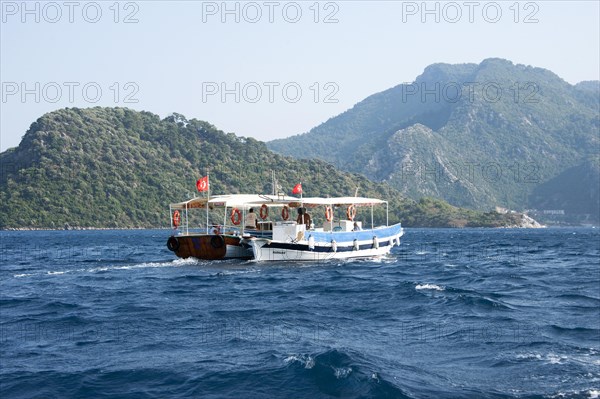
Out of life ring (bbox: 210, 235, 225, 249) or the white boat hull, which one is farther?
life ring (bbox: 210, 235, 225, 249)

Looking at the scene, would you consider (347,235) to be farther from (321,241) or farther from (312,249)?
(312,249)

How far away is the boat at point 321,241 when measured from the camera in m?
53.5

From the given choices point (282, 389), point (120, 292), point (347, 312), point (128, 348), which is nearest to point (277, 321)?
point (347, 312)

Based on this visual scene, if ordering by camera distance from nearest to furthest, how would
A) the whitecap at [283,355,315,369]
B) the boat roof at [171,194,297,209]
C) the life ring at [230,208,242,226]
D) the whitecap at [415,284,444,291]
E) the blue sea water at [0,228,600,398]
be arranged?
1. the blue sea water at [0,228,600,398]
2. the whitecap at [283,355,315,369]
3. the whitecap at [415,284,444,291]
4. the boat roof at [171,194,297,209]
5. the life ring at [230,208,242,226]

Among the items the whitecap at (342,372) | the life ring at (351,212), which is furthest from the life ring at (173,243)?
the whitecap at (342,372)

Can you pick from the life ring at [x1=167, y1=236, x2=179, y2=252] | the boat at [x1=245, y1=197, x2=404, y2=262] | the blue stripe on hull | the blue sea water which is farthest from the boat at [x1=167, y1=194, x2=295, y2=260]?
the blue sea water

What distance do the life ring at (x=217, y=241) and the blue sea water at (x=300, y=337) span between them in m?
10.2

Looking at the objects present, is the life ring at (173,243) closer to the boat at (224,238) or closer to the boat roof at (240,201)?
the boat at (224,238)

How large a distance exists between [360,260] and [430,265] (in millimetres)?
5184

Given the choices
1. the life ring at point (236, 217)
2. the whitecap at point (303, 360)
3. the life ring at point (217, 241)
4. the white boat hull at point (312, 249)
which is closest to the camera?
the whitecap at point (303, 360)

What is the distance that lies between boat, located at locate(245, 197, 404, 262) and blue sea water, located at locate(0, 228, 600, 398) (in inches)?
365

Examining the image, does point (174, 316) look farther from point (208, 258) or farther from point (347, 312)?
point (208, 258)

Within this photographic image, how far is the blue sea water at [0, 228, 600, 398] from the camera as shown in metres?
18.3

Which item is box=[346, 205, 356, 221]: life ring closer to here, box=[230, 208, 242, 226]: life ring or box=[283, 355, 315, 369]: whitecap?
box=[230, 208, 242, 226]: life ring
